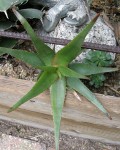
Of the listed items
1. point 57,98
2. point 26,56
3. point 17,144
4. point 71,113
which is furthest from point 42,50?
point 17,144

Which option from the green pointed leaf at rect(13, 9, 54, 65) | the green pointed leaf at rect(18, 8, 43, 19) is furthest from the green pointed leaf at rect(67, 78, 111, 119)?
the green pointed leaf at rect(18, 8, 43, 19)

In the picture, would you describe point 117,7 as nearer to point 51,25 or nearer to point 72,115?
point 51,25

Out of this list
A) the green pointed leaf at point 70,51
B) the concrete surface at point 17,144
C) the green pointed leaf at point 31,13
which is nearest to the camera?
the green pointed leaf at point 70,51

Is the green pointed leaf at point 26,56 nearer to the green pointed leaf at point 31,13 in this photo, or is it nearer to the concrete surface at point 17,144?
the green pointed leaf at point 31,13

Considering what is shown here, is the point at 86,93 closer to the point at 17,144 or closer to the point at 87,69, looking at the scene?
the point at 87,69

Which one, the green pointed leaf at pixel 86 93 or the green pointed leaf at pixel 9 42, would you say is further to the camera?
the green pointed leaf at pixel 9 42

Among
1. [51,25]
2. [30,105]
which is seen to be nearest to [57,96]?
[30,105]

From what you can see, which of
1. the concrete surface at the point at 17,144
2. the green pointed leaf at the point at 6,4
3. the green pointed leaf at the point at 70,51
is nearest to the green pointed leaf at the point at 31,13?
the green pointed leaf at the point at 6,4
